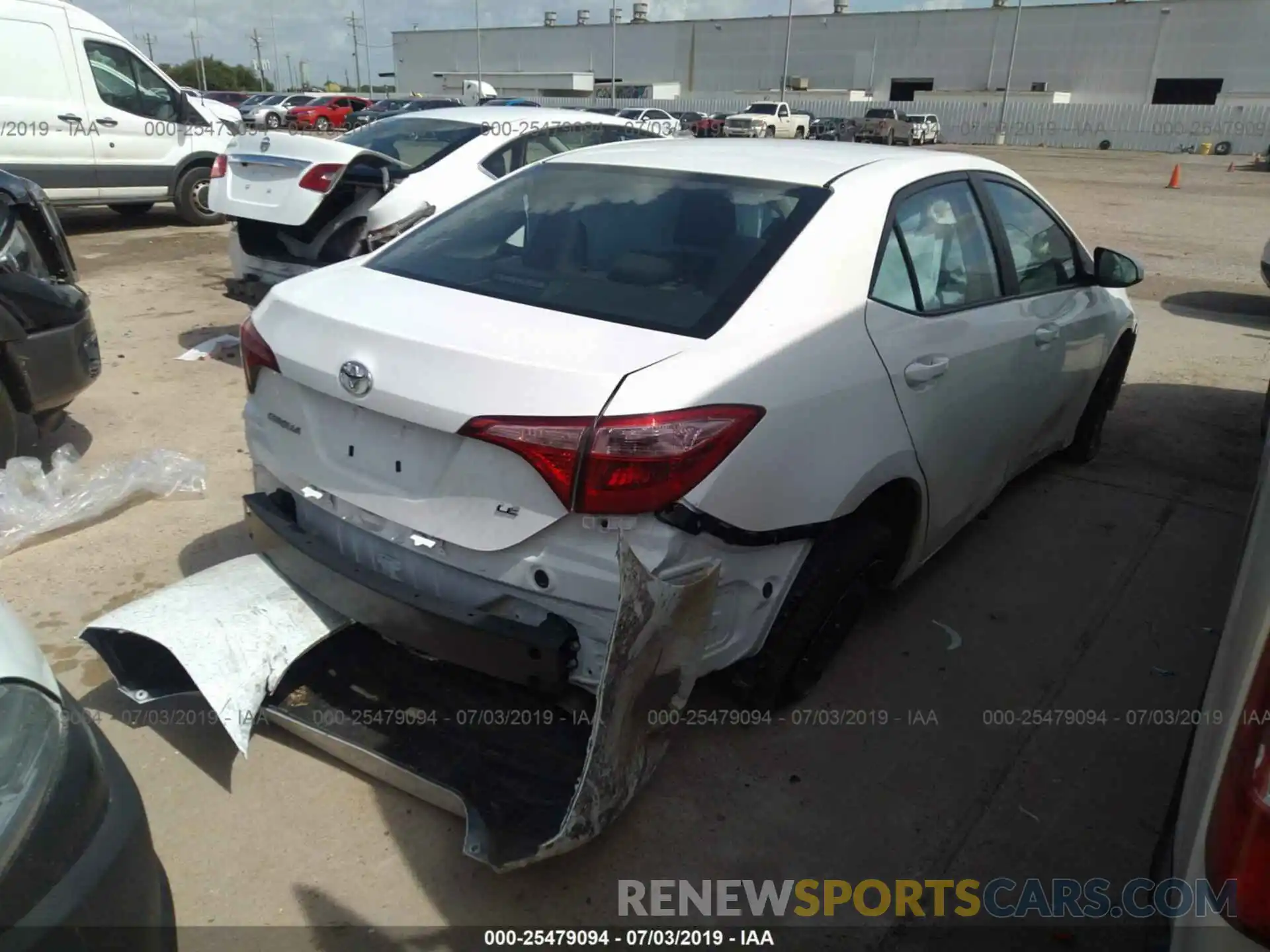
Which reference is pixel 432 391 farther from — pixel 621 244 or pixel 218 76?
pixel 218 76

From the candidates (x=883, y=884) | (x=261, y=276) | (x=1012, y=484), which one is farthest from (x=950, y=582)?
(x=261, y=276)

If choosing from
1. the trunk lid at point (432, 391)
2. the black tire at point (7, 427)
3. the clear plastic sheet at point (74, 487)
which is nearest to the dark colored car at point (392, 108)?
the clear plastic sheet at point (74, 487)

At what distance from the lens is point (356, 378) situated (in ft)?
7.80

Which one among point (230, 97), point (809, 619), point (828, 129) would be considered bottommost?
point (828, 129)

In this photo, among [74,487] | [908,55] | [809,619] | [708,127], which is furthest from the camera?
[908,55]

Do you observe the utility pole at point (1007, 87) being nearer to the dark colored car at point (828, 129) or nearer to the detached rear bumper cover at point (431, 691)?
the dark colored car at point (828, 129)

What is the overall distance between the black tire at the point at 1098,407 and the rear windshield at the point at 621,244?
2.67m

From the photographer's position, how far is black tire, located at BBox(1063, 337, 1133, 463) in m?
4.78

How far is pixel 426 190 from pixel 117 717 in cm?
435

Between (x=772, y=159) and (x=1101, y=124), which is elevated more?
(x=772, y=159)

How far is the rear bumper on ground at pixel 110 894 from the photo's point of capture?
53.9 inches

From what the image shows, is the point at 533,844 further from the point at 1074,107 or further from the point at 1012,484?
the point at 1074,107

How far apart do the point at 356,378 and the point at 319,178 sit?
13.1 feet

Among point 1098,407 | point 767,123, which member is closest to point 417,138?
point 1098,407
